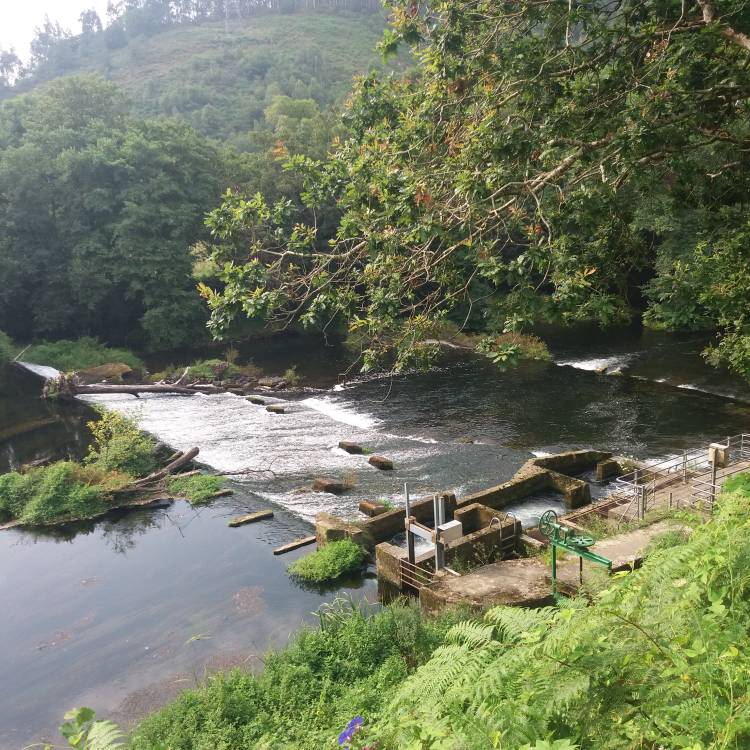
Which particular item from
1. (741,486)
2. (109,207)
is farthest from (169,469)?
(109,207)

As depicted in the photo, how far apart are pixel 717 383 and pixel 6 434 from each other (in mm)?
24975

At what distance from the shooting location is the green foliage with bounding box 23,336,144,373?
31656mm

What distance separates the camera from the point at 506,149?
805cm

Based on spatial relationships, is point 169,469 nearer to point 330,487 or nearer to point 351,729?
point 330,487

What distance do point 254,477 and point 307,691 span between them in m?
9.85

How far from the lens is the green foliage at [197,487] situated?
1658 cm

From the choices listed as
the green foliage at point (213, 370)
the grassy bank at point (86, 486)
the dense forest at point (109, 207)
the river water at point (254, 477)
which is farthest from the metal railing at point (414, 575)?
the dense forest at point (109, 207)

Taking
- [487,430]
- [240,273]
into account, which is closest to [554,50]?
[240,273]

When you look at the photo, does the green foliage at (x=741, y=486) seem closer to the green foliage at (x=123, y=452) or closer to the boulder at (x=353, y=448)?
the boulder at (x=353, y=448)

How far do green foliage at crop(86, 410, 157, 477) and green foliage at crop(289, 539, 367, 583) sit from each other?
7449mm

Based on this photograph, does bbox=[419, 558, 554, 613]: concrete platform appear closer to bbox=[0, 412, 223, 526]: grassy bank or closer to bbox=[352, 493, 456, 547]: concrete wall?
bbox=[352, 493, 456, 547]: concrete wall

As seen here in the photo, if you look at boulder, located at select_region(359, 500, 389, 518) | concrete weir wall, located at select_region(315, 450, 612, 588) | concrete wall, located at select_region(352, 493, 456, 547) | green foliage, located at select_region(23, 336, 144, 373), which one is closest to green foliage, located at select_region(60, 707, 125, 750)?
concrete weir wall, located at select_region(315, 450, 612, 588)

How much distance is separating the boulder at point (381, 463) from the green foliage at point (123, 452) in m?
6.32

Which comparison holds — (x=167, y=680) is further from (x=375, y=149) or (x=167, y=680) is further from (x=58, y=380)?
(x=58, y=380)
